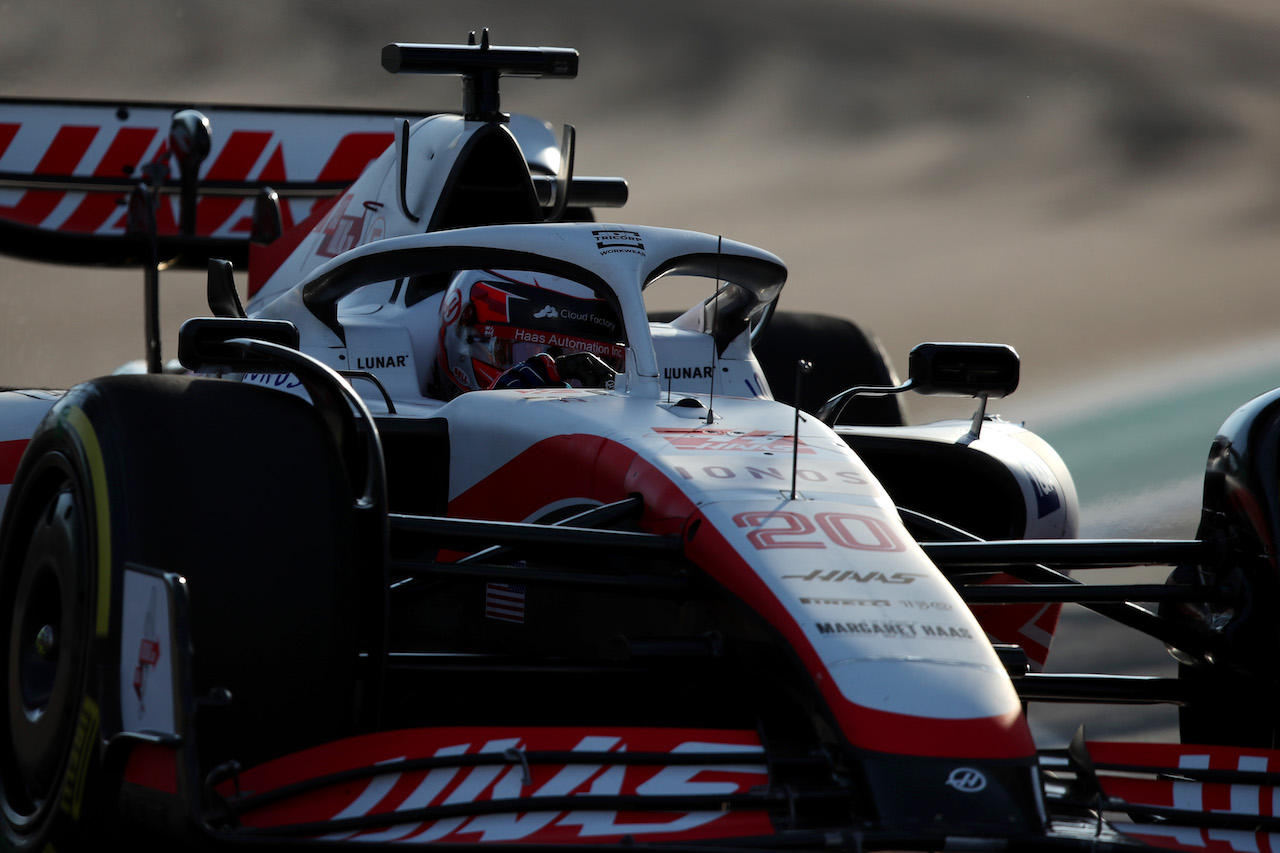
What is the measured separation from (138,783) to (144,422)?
48 cm

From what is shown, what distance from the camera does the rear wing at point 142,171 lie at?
5852 millimetres

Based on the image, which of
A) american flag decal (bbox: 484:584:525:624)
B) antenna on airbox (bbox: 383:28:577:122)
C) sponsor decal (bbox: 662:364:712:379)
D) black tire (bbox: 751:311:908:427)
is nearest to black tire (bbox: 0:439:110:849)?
american flag decal (bbox: 484:584:525:624)

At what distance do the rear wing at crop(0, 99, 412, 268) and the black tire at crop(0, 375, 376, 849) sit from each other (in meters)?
3.72

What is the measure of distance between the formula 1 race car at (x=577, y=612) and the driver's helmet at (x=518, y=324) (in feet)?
0.04

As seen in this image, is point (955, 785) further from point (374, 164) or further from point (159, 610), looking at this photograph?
point (374, 164)

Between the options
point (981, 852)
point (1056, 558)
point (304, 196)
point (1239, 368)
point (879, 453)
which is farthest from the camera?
point (1239, 368)

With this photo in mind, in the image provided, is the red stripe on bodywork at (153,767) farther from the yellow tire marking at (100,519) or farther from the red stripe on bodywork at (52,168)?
the red stripe on bodywork at (52,168)

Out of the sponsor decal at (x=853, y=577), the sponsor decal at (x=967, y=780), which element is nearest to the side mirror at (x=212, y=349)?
the sponsor decal at (x=853, y=577)

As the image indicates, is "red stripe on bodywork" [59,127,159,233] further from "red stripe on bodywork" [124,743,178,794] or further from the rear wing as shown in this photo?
"red stripe on bodywork" [124,743,178,794]

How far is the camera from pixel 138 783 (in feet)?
5.97

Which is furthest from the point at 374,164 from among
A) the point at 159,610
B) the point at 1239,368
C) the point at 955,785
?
the point at 1239,368

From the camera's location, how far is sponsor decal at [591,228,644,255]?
281 cm

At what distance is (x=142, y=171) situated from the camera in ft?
18.4

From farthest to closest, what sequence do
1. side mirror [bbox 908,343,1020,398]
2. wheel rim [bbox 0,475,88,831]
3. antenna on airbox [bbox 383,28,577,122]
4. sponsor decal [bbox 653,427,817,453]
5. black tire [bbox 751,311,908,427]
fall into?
black tire [bbox 751,311,908,427] → antenna on airbox [bbox 383,28,577,122] → side mirror [bbox 908,343,1020,398] → sponsor decal [bbox 653,427,817,453] → wheel rim [bbox 0,475,88,831]
